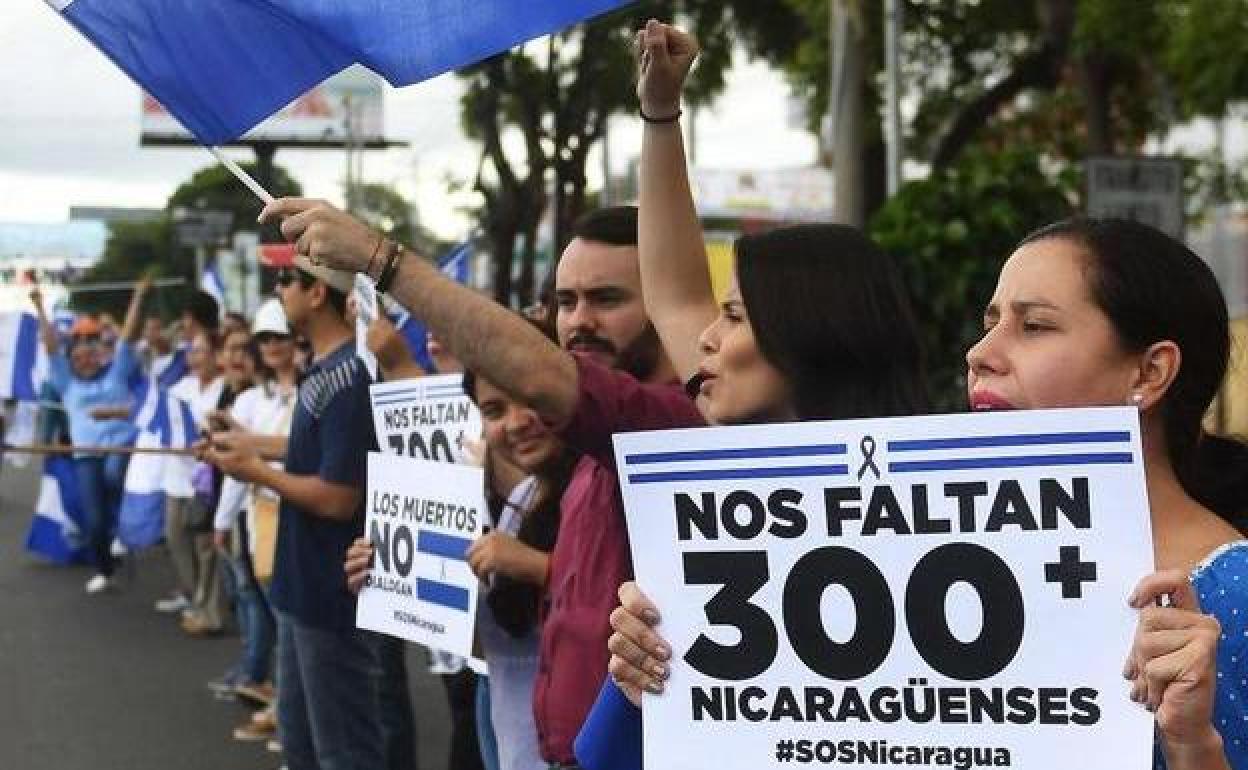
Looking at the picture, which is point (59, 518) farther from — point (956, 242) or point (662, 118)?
point (662, 118)

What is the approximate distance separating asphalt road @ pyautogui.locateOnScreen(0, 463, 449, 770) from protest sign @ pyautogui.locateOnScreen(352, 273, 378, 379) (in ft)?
8.26

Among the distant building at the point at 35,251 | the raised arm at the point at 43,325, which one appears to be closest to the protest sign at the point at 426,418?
the distant building at the point at 35,251

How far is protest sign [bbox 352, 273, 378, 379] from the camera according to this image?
20.8ft

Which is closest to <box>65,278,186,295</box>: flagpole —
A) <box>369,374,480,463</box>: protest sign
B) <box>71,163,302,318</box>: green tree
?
<box>71,163,302,318</box>: green tree

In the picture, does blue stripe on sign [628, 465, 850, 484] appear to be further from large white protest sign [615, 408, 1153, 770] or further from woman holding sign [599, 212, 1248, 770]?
woman holding sign [599, 212, 1248, 770]

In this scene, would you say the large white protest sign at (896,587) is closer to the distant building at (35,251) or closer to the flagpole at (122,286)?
the distant building at (35,251)

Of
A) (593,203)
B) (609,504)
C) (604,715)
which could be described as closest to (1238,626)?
(604,715)

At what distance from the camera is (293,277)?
21.8 feet

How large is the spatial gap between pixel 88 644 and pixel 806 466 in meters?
10.0

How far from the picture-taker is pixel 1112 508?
241cm

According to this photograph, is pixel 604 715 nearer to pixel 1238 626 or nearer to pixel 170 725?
pixel 1238 626

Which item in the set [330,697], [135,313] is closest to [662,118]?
[330,697]

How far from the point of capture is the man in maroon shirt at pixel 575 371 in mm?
2984

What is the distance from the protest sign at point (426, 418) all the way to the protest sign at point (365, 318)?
22 cm
